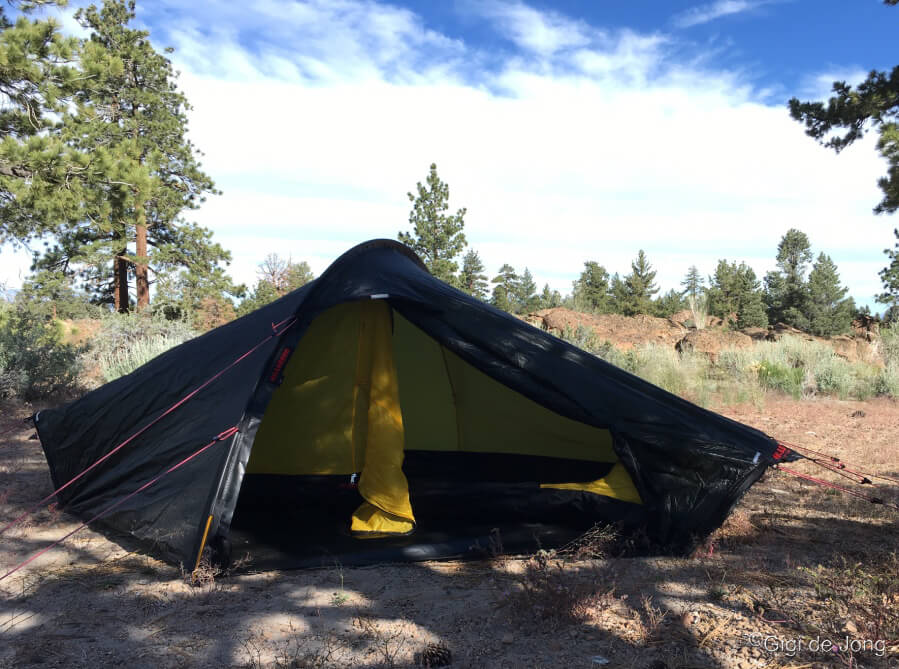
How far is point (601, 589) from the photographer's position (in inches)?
106

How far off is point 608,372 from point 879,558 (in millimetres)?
1598

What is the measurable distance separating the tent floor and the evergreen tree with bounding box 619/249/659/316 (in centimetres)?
2942

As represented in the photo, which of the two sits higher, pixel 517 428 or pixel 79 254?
pixel 79 254

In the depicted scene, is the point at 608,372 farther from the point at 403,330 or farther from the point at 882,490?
the point at 882,490

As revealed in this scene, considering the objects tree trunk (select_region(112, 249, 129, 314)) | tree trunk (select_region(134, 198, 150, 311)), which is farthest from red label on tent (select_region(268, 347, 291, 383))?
tree trunk (select_region(112, 249, 129, 314))

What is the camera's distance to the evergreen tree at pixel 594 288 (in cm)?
3353

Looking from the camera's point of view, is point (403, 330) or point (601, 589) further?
point (403, 330)

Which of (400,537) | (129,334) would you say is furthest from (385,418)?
(129,334)

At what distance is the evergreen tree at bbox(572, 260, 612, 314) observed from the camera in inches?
1320

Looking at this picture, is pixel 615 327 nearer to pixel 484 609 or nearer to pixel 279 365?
pixel 279 365

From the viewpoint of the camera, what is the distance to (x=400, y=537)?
3693 mm

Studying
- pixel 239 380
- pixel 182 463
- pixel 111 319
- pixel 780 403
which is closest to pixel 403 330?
pixel 239 380

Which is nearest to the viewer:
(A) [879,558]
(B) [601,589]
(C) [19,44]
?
(B) [601,589]

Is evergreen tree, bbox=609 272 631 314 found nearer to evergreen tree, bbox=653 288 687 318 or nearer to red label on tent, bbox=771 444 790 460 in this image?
evergreen tree, bbox=653 288 687 318
